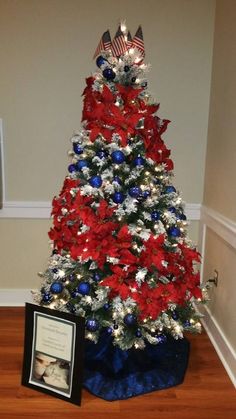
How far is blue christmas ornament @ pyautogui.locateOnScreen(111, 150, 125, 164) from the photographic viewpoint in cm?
168

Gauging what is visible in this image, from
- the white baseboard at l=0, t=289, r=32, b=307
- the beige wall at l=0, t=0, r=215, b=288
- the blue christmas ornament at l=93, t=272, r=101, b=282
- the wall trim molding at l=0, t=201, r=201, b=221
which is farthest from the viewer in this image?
the white baseboard at l=0, t=289, r=32, b=307

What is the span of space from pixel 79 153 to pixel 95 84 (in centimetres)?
35

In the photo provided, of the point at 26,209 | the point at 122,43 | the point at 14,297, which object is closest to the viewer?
the point at 122,43

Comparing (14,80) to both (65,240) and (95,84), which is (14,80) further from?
(65,240)

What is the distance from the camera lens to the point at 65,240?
1.84m

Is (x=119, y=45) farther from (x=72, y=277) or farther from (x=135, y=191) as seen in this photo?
(x=72, y=277)

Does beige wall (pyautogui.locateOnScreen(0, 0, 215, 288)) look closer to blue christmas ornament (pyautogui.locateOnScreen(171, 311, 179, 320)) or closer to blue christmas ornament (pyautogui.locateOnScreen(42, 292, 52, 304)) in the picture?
blue christmas ornament (pyautogui.locateOnScreen(42, 292, 52, 304))

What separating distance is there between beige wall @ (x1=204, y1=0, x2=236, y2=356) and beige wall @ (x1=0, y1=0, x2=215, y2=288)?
0.12m

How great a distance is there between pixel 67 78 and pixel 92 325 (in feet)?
5.33

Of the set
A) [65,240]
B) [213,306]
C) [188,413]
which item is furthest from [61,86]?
[188,413]

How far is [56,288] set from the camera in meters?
1.76

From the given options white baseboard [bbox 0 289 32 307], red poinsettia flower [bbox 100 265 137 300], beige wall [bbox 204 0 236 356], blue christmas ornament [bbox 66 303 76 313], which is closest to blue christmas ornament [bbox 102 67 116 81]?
beige wall [bbox 204 0 236 356]

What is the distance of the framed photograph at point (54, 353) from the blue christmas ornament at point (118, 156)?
723mm

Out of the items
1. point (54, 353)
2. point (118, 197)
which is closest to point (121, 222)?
point (118, 197)
